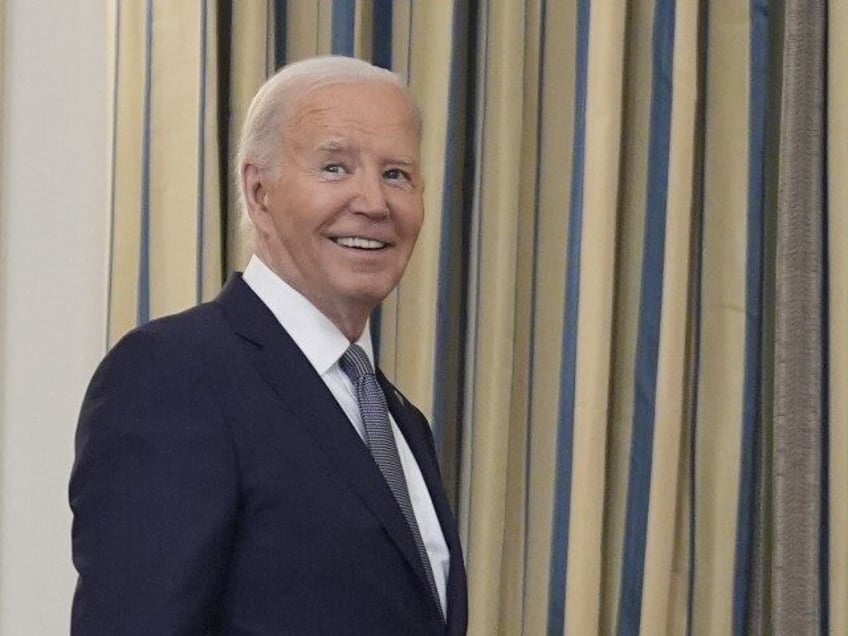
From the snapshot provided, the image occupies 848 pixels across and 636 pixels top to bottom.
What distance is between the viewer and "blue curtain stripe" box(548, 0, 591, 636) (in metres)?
2.01

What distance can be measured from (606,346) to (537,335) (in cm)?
11

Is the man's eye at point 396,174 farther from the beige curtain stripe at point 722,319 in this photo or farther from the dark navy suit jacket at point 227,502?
the beige curtain stripe at point 722,319

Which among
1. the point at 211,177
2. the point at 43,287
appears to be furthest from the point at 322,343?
the point at 43,287

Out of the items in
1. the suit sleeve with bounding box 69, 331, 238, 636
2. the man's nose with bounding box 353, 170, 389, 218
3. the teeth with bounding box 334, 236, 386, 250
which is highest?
the man's nose with bounding box 353, 170, 389, 218

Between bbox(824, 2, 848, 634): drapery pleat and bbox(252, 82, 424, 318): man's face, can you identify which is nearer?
bbox(252, 82, 424, 318): man's face

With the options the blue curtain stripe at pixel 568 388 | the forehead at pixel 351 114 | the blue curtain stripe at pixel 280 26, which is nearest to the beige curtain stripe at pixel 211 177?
the blue curtain stripe at pixel 280 26

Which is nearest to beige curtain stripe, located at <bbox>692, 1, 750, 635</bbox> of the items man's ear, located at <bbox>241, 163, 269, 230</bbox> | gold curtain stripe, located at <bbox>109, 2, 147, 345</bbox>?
gold curtain stripe, located at <bbox>109, 2, 147, 345</bbox>

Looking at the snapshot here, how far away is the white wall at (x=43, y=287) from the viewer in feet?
6.33

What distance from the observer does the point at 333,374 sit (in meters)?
1.31

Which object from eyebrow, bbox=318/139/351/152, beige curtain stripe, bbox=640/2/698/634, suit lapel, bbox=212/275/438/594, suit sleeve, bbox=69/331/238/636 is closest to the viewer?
suit sleeve, bbox=69/331/238/636

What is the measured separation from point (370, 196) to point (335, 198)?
3cm

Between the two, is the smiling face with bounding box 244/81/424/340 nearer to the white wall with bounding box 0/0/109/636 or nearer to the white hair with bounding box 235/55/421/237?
the white hair with bounding box 235/55/421/237

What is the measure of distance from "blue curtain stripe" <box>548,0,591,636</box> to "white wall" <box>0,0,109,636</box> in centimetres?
64

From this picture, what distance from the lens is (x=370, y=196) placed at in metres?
1.30
